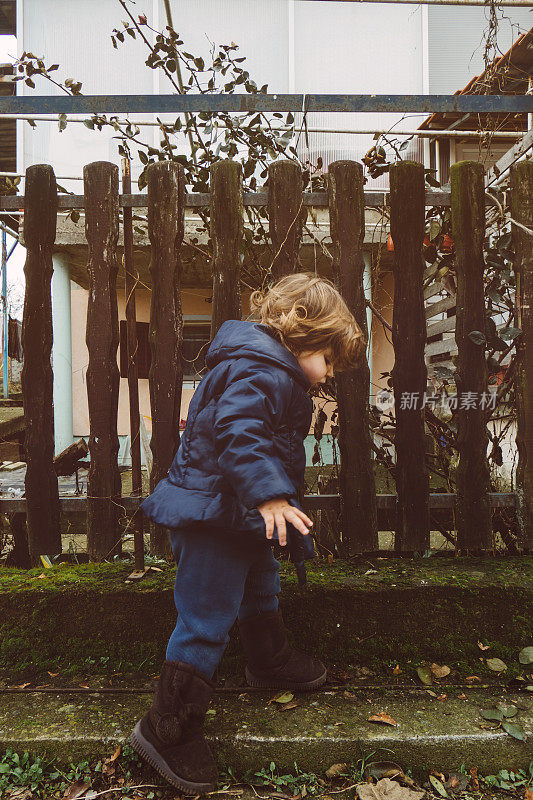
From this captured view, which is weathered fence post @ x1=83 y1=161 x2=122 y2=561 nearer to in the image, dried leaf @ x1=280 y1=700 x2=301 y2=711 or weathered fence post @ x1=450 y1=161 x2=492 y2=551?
dried leaf @ x1=280 y1=700 x2=301 y2=711

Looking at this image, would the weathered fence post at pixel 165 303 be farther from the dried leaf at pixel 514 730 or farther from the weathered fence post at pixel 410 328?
the dried leaf at pixel 514 730

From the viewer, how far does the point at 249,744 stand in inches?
62.6

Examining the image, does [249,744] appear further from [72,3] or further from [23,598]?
[72,3]

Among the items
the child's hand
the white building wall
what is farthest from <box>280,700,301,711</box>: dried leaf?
the white building wall

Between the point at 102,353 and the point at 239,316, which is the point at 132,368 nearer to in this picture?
the point at 102,353

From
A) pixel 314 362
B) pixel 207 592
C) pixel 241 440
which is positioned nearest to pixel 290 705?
pixel 207 592

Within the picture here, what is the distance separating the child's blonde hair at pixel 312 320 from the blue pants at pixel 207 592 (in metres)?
0.65

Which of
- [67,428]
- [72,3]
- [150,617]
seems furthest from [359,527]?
[72,3]

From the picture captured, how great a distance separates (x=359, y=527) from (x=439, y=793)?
0.92 m

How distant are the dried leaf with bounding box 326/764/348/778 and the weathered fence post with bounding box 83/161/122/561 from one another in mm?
1143

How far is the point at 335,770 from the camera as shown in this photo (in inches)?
61.9

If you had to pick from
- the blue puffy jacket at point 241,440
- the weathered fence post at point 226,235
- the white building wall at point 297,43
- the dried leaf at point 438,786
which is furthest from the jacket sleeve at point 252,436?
the white building wall at point 297,43

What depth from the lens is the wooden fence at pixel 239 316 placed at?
2160mm

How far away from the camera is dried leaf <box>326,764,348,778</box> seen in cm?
157
